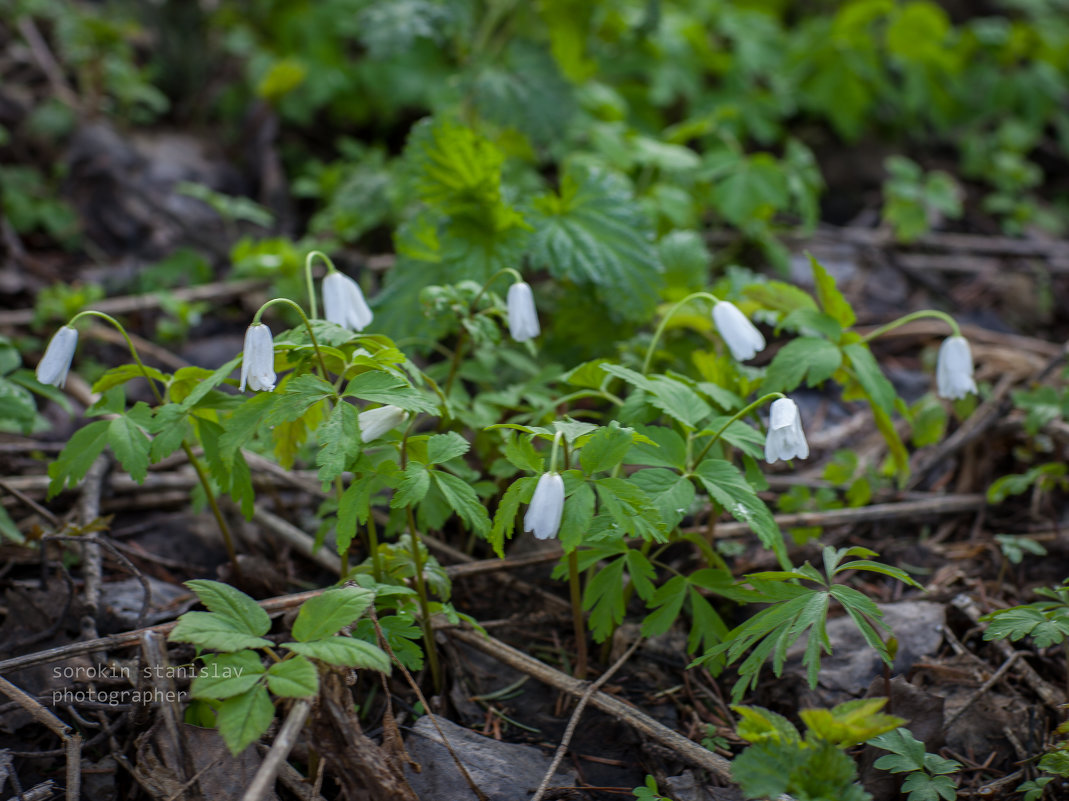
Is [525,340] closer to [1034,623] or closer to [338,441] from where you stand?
[338,441]

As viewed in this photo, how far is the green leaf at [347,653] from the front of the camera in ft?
4.84

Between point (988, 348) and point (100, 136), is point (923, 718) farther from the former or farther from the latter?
point (100, 136)

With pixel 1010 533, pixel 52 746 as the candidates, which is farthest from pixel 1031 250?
pixel 52 746

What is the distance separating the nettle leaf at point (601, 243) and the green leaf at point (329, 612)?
144 cm

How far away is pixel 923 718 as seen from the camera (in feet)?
6.28

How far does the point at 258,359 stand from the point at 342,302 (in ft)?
1.51

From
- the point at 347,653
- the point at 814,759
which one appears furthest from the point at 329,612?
the point at 814,759

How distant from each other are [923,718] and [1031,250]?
3324mm

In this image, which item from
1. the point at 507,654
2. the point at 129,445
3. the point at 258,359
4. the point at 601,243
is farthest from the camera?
the point at 601,243

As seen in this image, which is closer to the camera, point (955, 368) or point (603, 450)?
point (603, 450)

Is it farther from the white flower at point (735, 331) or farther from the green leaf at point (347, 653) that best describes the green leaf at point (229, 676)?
the white flower at point (735, 331)

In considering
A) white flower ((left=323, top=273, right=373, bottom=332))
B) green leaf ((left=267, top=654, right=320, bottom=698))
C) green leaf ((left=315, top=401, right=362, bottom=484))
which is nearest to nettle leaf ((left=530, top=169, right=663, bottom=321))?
white flower ((left=323, top=273, right=373, bottom=332))

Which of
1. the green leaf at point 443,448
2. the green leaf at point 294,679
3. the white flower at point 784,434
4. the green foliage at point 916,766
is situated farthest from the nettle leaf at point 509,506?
the green foliage at point 916,766

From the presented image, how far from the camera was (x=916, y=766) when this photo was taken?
171 cm
